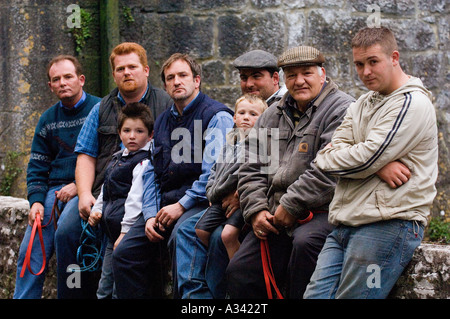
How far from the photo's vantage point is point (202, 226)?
4441 millimetres

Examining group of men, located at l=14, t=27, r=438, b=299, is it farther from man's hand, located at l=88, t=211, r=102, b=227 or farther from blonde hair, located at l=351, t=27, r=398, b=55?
man's hand, located at l=88, t=211, r=102, b=227

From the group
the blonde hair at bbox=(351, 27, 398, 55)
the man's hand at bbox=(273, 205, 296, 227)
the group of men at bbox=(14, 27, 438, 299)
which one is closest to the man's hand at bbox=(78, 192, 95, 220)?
the group of men at bbox=(14, 27, 438, 299)

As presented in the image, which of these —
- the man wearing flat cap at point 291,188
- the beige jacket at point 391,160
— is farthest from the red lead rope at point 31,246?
the beige jacket at point 391,160

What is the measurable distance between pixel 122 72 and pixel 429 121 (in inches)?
105

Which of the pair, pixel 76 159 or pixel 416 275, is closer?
pixel 416 275

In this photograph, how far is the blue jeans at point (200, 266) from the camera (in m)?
4.40

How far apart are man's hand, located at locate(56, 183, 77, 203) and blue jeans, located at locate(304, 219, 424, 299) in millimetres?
2618

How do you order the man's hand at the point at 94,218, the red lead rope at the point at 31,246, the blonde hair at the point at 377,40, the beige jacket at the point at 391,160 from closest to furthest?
the beige jacket at the point at 391,160 → the blonde hair at the point at 377,40 → the man's hand at the point at 94,218 → the red lead rope at the point at 31,246

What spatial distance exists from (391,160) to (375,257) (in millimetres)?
444

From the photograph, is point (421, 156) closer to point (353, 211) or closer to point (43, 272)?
point (353, 211)

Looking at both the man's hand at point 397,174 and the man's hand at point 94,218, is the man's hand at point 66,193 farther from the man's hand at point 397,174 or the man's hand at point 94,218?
the man's hand at point 397,174

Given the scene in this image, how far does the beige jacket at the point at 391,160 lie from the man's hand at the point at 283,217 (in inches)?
14.6

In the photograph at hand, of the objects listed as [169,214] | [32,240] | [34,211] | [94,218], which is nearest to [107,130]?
[94,218]

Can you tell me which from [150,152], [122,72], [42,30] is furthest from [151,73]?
[150,152]
